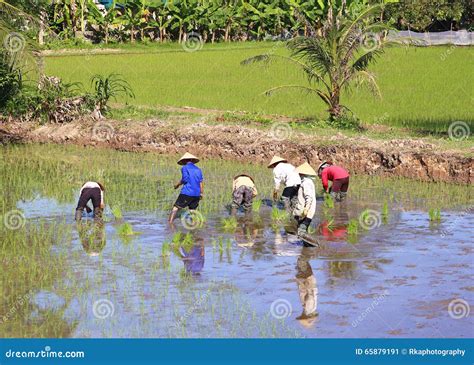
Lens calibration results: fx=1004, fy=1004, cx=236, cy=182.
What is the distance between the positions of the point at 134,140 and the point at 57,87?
11.0ft

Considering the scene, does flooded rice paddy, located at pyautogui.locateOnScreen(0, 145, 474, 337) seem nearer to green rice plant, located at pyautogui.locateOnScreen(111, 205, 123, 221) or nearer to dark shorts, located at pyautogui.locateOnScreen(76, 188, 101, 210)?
green rice plant, located at pyautogui.locateOnScreen(111, 205, 123, 221)

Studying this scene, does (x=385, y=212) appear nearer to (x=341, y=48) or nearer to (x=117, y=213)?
(x=117, y=213)

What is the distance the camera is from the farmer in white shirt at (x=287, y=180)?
1514 cm

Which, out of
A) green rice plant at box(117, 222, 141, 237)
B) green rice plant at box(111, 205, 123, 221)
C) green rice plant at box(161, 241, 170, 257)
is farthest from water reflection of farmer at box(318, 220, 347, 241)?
green rice plant at box(111, 205, 123, 221)

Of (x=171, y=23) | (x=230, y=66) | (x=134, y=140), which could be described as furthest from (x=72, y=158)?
(x=171, y=23)

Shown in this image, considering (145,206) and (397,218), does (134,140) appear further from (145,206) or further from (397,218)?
(397,218)

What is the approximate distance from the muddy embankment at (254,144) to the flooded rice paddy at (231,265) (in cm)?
49

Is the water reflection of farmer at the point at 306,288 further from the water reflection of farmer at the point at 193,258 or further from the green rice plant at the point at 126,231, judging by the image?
the green rice plant at the point at 126,231

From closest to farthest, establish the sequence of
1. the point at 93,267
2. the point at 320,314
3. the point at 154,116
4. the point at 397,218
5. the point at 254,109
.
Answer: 1. the point at 320,314
2. the point at 93,267
3. the point at 397,218
4. the point at 154,116
5. the point at 254,109

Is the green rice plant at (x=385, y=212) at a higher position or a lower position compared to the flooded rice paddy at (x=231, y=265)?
higher

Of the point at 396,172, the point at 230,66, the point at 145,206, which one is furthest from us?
the point at 230,66

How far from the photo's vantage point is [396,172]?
18609 millimetres

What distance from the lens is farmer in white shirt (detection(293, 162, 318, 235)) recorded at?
41.6ft

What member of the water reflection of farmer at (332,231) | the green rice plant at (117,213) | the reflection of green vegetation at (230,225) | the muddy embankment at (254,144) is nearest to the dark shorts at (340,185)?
the water reflection of farmer at (332,231)
